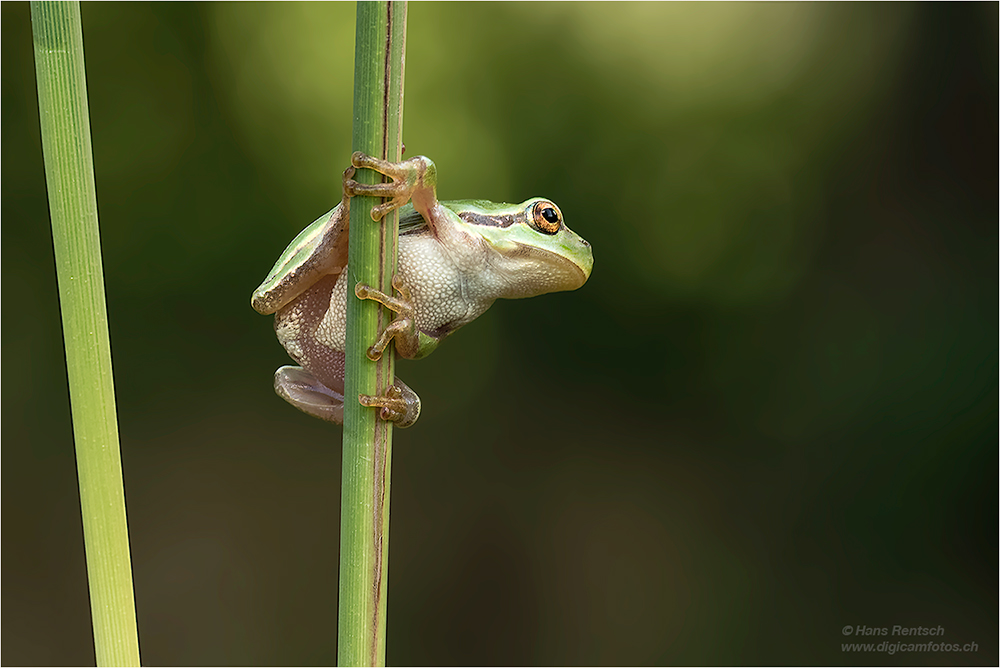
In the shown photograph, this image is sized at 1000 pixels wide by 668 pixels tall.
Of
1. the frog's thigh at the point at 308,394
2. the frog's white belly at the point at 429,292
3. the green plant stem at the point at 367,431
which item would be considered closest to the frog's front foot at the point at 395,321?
the green plant stem at the point at 367,431

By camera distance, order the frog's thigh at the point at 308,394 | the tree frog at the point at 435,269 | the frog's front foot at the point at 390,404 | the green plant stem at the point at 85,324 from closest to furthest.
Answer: the green plant stem at the point at 85,324 → the frog's front foot at the point at 390,404 → the tree frog at the point at 435,269 → the frog's thigh at the point at 308,394

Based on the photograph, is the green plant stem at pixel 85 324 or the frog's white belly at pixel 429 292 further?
the frog's white belly at pixel 429 292

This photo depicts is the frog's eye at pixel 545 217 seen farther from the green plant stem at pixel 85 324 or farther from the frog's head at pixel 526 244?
the green plant stem at pixel 85 324

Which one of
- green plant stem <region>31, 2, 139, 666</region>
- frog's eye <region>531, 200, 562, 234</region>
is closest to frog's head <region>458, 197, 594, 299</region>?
frog's eye <region>531, 200, 562, 234</region>

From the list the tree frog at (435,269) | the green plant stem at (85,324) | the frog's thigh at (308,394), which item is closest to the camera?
the green plant stem at (85,324)

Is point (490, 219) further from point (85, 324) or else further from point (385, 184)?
point (85, 324)

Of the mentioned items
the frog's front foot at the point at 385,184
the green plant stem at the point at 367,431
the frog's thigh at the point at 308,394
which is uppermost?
the frog's front foot at the point at 385,184

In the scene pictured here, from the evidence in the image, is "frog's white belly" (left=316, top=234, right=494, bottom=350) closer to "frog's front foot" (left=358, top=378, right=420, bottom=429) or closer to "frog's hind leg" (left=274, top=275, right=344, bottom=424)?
"frog's hind leg" (left=274, top=275, right=344, bottom=424)

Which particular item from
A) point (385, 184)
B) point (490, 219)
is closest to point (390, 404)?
point (385, 184)
